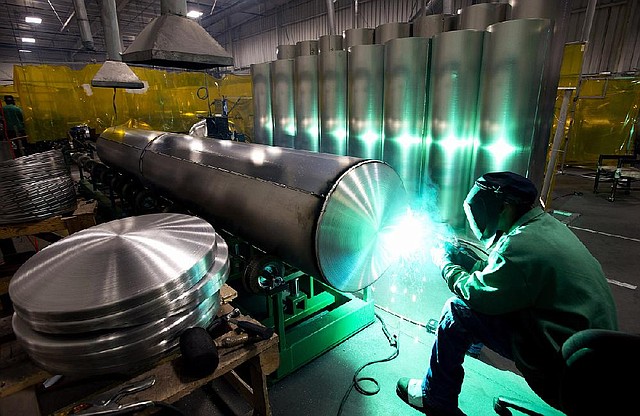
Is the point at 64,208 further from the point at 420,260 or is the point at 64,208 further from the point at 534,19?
the point at 534,19

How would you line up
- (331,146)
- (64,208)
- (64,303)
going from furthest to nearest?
(331,146) → (64,208) → (64,303)

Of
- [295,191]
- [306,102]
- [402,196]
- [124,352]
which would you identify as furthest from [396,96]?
[124,352]

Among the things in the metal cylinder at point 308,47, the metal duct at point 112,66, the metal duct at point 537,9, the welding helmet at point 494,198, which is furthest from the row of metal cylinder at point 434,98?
the metal duct at point 112,66

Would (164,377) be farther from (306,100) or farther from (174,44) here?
(306,100)

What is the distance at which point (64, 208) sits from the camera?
282 cm

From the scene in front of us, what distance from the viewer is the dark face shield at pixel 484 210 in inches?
67.4

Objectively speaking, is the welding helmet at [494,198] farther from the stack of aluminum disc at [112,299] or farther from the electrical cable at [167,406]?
the electrical cable at [167,406]

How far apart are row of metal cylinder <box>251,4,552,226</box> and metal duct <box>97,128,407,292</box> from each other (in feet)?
4.82

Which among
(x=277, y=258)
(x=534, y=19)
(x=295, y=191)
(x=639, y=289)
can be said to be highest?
(x=534, y=19)

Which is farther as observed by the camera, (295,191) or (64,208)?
(64,208)

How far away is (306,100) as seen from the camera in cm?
444

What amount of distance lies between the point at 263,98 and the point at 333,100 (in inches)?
63.1

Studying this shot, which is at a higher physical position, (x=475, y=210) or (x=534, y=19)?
(x=534, y=19)

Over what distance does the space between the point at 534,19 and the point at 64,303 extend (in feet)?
10.9
